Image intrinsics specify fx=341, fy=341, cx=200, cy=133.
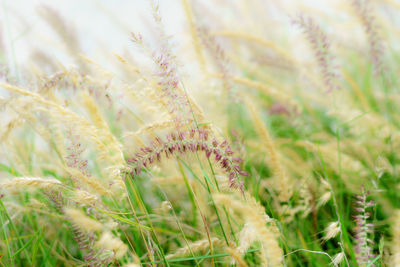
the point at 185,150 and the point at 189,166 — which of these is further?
the point at 189,166

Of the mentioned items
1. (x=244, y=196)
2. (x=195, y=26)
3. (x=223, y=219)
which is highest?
(x=195, y=26)

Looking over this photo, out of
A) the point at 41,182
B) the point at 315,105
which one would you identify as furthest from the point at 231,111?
the point at 41,182

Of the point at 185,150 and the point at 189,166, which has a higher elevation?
the point at 185,150

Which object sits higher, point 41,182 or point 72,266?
point 41,182

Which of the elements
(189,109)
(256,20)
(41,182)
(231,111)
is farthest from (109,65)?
(41,182)

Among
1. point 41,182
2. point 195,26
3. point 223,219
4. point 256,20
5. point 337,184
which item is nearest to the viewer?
point 41,182

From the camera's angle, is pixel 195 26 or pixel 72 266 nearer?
pixel 72 266

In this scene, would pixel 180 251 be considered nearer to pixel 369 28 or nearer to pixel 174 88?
pixel 174 88

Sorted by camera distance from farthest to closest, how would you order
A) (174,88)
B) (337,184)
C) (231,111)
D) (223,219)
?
(231,111), (337,184), (223,219), (174,88)
